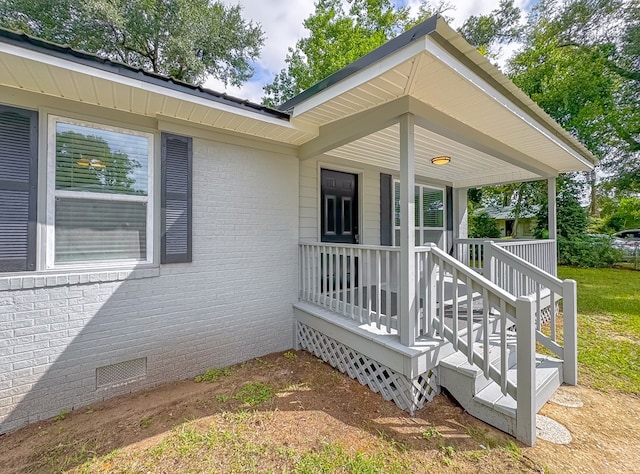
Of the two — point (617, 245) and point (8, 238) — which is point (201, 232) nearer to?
point (8, 238)

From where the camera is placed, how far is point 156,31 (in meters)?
9.89

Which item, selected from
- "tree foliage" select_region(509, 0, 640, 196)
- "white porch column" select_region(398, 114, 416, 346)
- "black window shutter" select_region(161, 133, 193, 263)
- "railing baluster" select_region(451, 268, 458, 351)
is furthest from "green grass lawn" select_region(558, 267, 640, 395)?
"tree foliage" select_region(509, 0, 640, 196)

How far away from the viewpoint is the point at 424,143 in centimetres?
417

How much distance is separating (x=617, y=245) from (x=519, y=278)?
12.2 m

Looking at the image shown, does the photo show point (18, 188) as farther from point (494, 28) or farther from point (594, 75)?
point (494, 28)

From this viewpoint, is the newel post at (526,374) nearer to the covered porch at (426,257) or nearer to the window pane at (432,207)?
the covered porch at (426,257)

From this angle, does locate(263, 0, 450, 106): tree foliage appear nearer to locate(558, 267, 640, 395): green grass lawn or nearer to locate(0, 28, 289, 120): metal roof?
locate(0, 28, 289, 120): metal roof

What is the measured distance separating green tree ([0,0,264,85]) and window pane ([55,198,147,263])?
8.03 m

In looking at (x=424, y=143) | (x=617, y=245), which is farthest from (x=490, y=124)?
(x=617, y=245)

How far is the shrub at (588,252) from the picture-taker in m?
11.9

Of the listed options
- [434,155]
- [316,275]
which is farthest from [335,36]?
[316,275]

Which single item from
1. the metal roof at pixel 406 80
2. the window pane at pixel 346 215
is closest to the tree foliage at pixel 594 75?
the metal roof at pixel 406 80

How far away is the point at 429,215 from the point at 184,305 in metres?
5.57

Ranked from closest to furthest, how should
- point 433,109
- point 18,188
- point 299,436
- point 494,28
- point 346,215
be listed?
point 299,436 → point 18,188 → point 433,109 → point 346,215 → point 494,28
